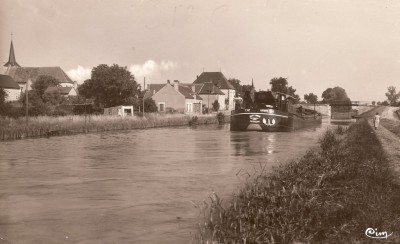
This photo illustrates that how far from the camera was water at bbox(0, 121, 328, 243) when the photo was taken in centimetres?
1080

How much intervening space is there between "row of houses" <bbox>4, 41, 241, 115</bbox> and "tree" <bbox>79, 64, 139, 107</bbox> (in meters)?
2.72

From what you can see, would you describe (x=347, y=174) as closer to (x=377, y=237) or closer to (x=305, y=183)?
(x=305, y=183)

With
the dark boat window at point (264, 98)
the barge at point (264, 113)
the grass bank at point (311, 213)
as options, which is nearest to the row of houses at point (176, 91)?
the barge at point (264, 113)

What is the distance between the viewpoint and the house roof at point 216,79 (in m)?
122

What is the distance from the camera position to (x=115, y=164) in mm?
22484

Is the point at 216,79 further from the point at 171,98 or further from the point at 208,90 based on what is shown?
the point at 171,98

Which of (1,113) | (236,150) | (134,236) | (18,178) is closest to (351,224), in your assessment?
(134,236)

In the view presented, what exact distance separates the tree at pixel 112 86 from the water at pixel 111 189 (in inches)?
1420

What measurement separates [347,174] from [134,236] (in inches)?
294

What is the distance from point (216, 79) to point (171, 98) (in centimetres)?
4003

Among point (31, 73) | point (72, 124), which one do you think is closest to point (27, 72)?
point (31, 73)

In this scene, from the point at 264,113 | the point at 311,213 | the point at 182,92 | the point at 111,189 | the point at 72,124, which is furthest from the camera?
the point at 182,92

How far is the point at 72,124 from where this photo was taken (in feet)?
141

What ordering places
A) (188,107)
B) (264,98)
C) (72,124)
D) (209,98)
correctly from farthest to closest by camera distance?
1. (209,98)
2. (188,107)
3. (264,98)
4. (72,124)
